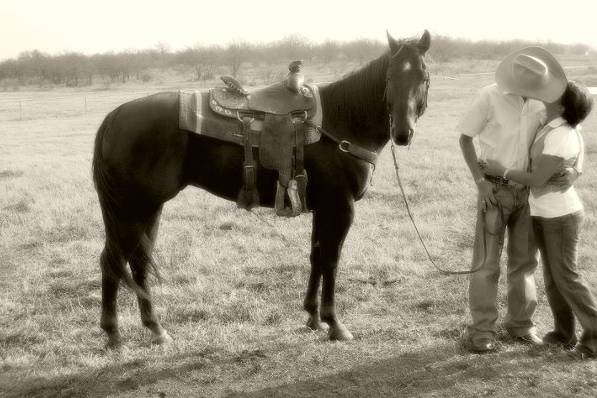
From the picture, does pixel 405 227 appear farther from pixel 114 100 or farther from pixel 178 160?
pixel 114 100

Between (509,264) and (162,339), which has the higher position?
(509,264)

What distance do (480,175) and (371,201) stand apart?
496 centimetres

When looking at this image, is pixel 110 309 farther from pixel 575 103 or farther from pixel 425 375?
pixel 575 103

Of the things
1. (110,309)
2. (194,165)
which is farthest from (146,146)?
(110,309)

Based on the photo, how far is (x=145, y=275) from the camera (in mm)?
4641

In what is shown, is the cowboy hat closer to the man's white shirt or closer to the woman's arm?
the man's white shirt

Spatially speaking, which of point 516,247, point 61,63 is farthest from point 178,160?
point 61,63

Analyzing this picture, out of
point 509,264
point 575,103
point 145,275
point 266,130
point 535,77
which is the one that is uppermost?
point 535,77

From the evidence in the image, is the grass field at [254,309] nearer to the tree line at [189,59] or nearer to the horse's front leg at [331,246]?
the horse's front leg at [331,246]

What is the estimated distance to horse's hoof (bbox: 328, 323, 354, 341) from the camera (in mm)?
4500

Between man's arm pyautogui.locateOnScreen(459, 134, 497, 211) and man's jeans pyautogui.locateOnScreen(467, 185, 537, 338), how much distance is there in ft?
0.16

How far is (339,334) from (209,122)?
6.13 ft

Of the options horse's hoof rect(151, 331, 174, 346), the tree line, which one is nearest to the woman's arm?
horse's hoof rect(151, 331, 174, 346)

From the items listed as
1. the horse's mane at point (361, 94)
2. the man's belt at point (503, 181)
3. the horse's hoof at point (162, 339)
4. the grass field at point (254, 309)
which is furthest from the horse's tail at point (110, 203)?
the man's belt at point (503, 181)
